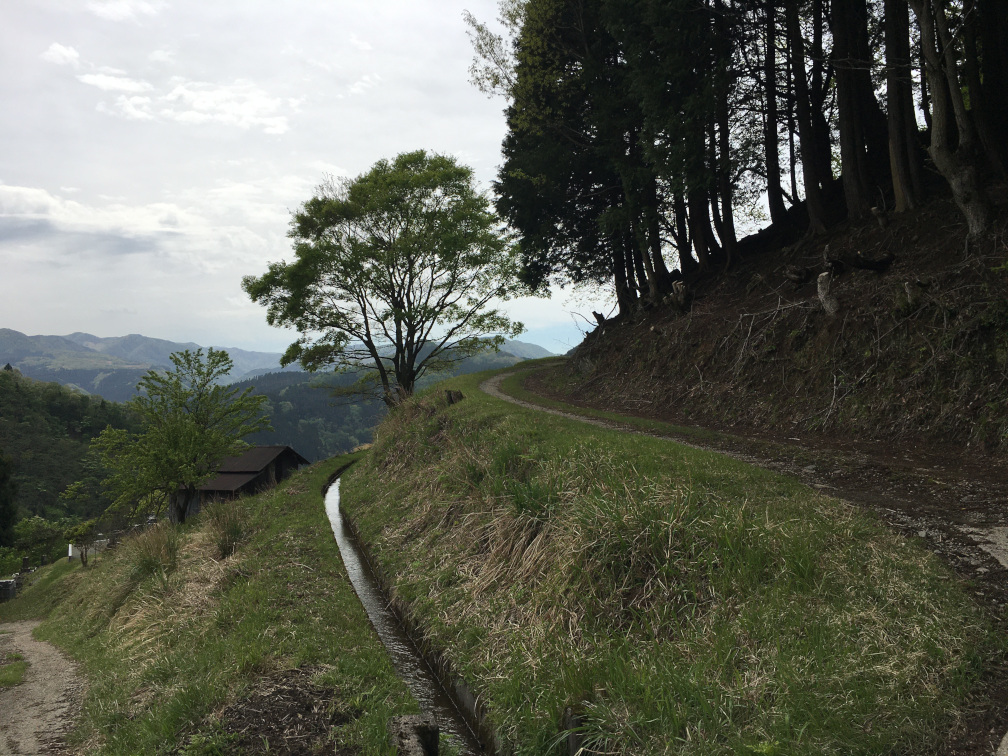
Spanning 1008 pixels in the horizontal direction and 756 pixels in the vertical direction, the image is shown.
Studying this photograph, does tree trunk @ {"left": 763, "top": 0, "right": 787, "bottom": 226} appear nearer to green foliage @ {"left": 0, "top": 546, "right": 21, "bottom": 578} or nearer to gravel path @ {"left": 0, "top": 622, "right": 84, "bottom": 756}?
gravel path @ {"left": 0, "top": 622, "right": 84, "bottom": 756}

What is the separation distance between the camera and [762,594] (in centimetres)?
517

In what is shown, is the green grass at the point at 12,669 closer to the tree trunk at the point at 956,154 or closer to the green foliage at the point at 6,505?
the tree trunk at the point at 956,154

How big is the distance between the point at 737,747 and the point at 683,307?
15762mm

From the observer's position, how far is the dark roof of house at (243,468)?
130 feet

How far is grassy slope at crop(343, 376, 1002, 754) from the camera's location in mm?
3855

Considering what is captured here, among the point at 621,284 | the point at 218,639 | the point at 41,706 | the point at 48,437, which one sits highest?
the point at 621,284

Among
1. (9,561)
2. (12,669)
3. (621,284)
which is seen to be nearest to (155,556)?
(12,669)

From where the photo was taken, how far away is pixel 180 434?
26766mm

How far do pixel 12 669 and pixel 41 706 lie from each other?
11.1 feet

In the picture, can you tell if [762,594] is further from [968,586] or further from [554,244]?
[554,244]

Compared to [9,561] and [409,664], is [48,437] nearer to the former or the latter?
[9,561]

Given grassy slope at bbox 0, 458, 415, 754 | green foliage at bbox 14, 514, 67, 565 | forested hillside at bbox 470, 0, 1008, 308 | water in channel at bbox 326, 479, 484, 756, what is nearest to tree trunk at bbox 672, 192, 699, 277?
forested hillside at bbox 470, 0, 1008, 308

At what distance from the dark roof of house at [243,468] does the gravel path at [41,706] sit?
28.9 metres

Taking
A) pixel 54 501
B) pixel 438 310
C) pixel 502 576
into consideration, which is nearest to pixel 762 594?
pixel 502 576
